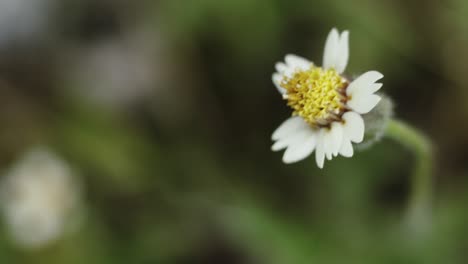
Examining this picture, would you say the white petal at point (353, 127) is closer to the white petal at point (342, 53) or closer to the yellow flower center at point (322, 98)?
the yellow flower center at point (322, 98)

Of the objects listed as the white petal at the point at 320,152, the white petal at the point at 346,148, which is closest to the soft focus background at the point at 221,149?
the white petal at the point at 320,152

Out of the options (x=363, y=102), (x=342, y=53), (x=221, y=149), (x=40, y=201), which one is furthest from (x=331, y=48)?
(x=40, y=201)

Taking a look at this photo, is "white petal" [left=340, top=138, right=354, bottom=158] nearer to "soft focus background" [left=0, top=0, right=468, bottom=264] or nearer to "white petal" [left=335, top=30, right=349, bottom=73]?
"white petal" [left=335, top=30, right=349, bottom=73]

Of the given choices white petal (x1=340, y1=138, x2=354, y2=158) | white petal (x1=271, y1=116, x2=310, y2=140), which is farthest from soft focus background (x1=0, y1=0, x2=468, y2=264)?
white petal (x1=340, y1=138, x2=354, y2=158)

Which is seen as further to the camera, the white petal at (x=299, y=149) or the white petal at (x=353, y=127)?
the white petal at (x=299, y=149)

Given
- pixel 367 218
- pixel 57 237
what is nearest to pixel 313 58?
pixel 367 218

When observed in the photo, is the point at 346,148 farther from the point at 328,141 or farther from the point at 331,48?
the point at 331,48

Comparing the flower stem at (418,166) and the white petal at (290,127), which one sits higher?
the flower stem at (418,166)
